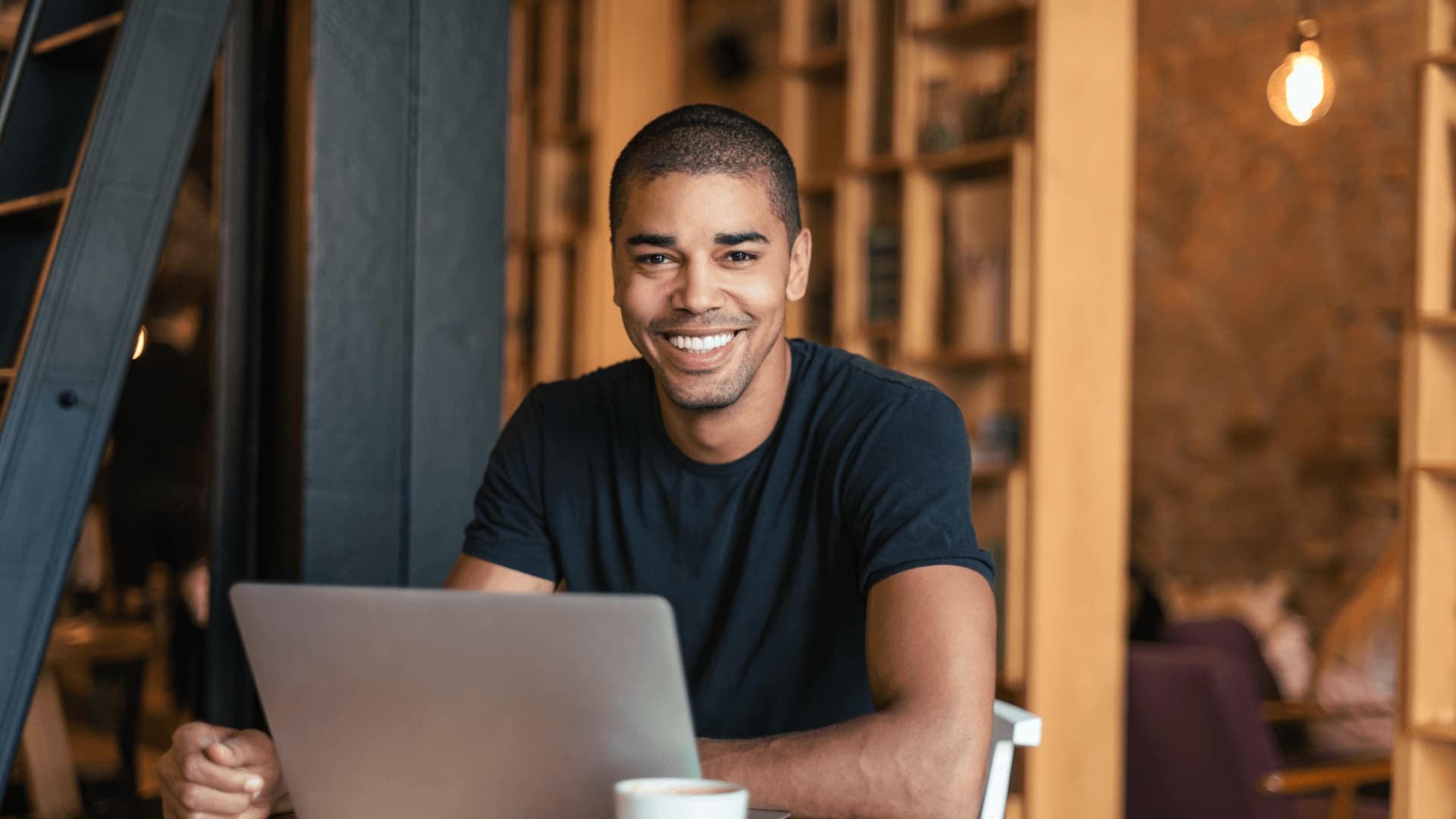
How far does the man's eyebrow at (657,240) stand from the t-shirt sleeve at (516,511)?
0.36 metres

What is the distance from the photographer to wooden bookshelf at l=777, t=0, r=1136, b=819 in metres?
3.50

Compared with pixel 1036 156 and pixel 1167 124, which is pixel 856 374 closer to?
pixel 1036 156

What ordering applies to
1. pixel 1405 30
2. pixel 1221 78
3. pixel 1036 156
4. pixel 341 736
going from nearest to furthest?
pixel 341 736, pixel 1036 156, pixel 1405 30, pixel 1221 78

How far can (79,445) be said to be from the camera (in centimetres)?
183

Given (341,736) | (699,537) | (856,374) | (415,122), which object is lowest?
(341,736)

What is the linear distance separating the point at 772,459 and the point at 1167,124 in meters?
5.21

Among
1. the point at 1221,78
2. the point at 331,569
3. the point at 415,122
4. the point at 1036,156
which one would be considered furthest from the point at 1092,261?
the point at 1221,78

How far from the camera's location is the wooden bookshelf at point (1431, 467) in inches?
107

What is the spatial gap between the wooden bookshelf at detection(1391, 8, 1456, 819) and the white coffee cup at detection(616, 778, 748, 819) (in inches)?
91.0

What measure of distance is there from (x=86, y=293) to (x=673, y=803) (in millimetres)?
1355

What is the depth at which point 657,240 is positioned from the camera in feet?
4.86

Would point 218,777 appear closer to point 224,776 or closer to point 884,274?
point 224,776

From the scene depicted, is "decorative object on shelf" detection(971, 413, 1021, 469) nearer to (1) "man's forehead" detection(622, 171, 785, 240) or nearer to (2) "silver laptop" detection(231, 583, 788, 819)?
(1) "man's forehead" detection(622, 171, 785, 240)

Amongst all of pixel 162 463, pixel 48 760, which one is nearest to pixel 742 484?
pixel 48 760
